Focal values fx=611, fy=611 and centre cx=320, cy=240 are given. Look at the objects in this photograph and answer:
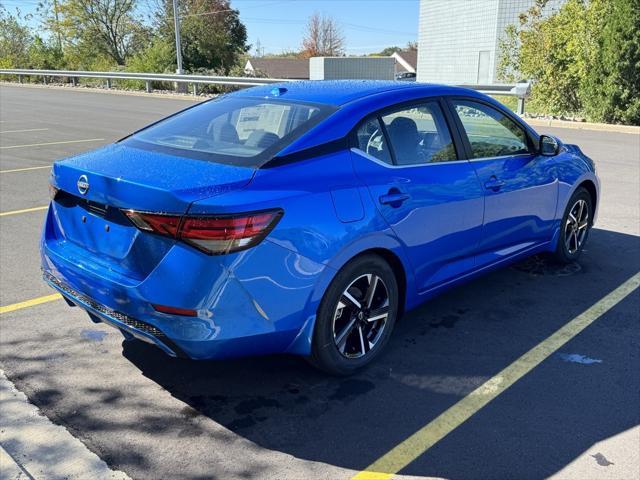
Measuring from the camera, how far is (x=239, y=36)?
150 feet

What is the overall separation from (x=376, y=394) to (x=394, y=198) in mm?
1124

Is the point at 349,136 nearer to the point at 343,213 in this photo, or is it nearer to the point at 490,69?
the point at 343,213

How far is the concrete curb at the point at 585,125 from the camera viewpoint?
14.8 meters

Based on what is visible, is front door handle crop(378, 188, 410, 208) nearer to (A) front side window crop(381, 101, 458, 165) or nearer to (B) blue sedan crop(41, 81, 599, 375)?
(B) blue sedan crop(41, 81, 599, 375)

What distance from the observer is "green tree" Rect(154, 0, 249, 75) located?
133ft

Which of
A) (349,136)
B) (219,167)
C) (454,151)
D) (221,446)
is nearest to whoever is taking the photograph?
(221,446)

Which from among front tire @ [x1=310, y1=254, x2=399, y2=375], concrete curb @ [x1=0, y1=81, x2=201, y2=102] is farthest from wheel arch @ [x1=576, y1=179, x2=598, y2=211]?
Answer: concrete curb @ [x1=0, y1=81, x2=201, y2=102]

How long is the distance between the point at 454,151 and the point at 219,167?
1730 mm

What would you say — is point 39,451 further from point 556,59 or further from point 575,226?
point 556,59

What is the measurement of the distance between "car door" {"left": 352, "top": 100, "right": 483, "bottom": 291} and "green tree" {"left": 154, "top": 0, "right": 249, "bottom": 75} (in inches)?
1438

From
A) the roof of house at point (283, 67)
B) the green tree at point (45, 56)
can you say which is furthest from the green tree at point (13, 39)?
the roof of house at point (283, 67)

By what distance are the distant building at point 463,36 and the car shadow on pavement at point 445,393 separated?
78.0ft

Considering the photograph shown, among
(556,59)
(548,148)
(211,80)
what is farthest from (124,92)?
(548,148)

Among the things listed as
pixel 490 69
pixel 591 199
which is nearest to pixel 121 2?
pixel 490 69
